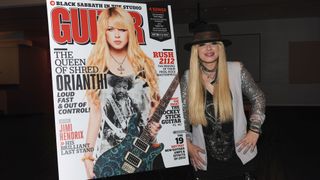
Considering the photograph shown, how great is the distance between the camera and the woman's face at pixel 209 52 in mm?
2049

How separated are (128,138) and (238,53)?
419 inches

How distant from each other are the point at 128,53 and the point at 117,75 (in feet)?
0.49

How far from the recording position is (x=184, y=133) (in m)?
2.22

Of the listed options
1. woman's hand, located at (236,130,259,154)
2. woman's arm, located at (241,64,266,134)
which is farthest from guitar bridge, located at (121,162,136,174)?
woman's arm, located at (241,64,266,134)

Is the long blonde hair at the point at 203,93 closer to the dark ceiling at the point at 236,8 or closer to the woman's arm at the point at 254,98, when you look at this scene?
the woman's arm at the point at 254,98

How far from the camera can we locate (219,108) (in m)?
2.04

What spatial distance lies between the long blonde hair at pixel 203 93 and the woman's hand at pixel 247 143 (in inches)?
6.0

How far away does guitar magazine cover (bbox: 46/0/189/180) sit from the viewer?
187cm

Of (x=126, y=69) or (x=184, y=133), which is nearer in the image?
(x=126, y=69)
